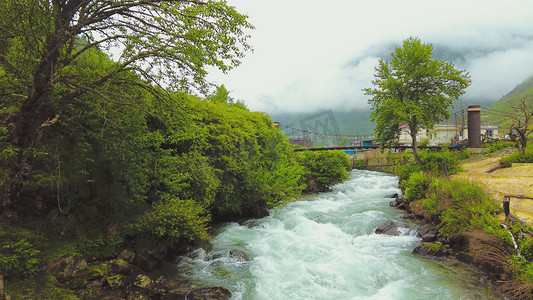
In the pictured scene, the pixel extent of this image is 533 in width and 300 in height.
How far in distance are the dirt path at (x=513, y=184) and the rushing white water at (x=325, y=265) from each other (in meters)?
3.84

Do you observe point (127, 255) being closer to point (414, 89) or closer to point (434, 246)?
point (434, 246)

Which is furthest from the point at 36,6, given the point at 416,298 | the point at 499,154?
the point at 499,154

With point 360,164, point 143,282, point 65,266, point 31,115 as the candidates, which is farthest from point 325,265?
point 360,164

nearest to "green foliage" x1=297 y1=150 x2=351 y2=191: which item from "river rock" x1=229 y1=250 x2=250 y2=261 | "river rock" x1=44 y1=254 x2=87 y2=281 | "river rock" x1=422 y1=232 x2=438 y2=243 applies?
"river rock" x1=422 y1=232 x2=438 y2=243

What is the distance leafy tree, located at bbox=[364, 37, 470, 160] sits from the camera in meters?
23.6

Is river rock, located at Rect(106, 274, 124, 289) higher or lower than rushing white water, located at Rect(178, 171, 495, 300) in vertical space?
higher

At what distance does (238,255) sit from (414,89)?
23.8 m

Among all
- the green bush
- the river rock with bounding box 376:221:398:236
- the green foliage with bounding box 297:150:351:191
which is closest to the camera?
the river rock with bounding box 376:221:398:236

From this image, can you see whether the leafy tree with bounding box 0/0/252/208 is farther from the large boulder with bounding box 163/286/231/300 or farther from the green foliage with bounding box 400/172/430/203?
the green foliage with bounding box 400/172/430/203

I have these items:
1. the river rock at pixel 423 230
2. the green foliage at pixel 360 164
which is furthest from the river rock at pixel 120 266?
the green foliage at pixel 360 164

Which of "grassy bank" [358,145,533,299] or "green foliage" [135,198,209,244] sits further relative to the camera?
"green foliage" [135,198,209,244]

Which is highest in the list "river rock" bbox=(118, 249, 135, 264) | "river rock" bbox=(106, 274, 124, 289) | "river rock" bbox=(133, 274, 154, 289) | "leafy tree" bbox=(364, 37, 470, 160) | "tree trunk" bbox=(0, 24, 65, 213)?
"leafy tree" bbox=(364, 37, 470, 160)

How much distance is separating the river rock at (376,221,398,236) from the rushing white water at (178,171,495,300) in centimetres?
40

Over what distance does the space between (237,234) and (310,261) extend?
4873 millimetres
